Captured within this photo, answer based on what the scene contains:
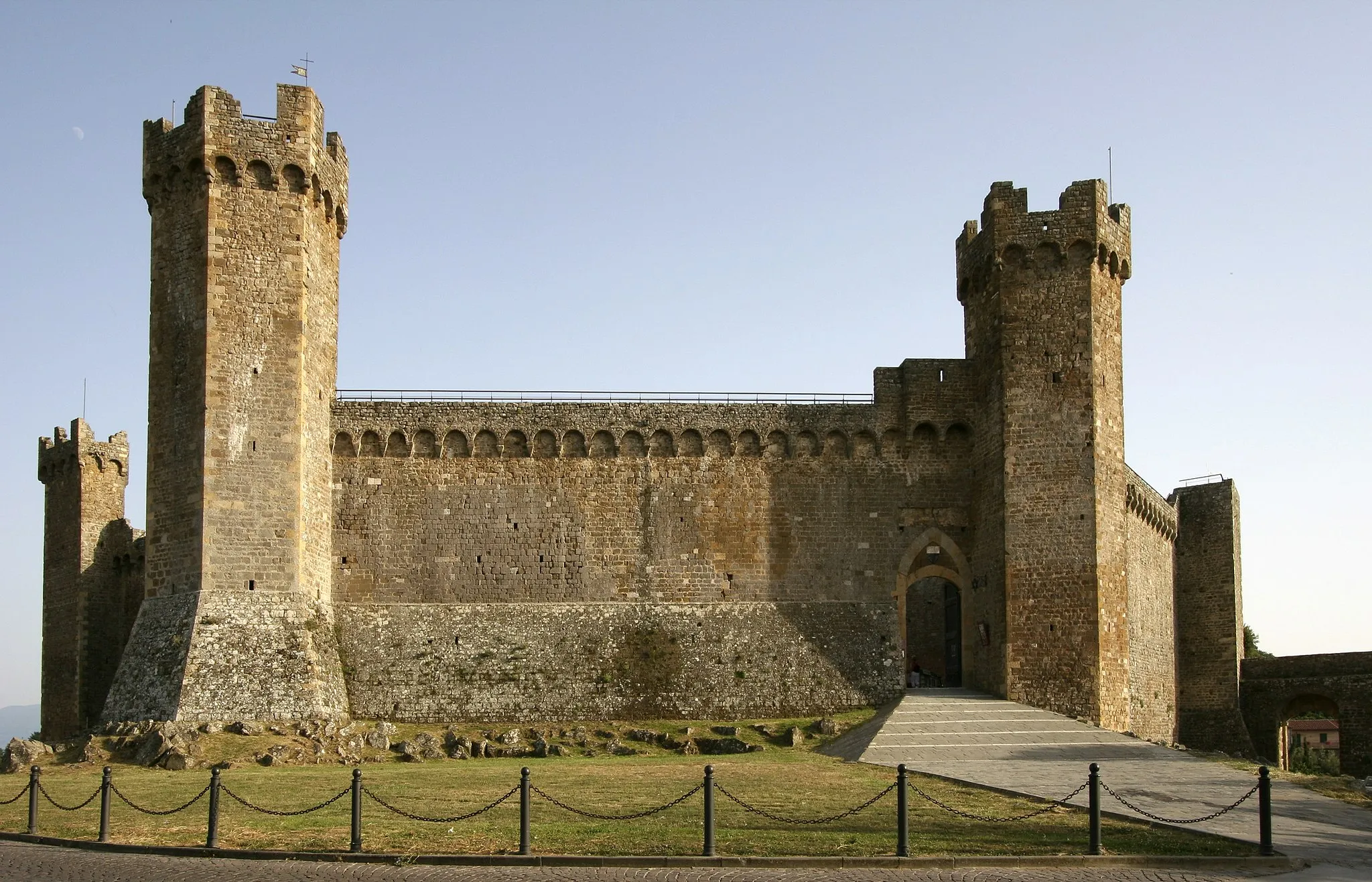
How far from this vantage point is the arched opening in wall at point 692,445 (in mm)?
31047

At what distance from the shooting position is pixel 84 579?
3394 centimetres

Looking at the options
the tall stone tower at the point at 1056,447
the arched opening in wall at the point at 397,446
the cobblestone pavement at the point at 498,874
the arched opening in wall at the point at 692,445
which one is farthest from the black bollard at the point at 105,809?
the tall stone tower at the point at 1056,447

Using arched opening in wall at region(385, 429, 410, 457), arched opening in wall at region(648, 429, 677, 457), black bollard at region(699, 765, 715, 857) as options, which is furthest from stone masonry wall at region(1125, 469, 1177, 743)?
black bollard at region(699, 765, 715, 857)

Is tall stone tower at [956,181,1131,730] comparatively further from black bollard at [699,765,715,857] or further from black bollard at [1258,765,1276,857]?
black bollard at [699,765,715,857]

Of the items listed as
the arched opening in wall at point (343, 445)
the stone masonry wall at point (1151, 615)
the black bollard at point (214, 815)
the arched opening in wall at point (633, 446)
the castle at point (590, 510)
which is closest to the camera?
the black bollard at point (214, 815)

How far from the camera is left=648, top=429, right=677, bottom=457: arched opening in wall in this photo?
31.0 m

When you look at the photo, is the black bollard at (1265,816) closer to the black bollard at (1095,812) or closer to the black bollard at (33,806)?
the black bollard at (1095,812)

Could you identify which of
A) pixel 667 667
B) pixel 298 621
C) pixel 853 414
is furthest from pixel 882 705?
pixel 298 621

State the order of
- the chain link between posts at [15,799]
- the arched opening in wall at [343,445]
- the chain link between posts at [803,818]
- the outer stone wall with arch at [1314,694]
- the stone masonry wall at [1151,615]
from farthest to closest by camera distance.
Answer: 1. the outer stone wall with arch at [1314,694]
2. the stone masonry wall at [1151,615]
3. the arched opening in wall at [343,445]
4. the chain link between posts at [15,799]
5. the chain link between posts at [803,818]

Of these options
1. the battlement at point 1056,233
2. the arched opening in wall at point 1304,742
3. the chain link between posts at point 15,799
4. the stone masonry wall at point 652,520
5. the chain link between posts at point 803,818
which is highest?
the battlement at point 1056,233

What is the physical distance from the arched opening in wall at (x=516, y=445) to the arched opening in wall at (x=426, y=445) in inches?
62.7

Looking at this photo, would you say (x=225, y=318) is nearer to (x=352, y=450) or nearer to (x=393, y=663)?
(x=352, y=450)

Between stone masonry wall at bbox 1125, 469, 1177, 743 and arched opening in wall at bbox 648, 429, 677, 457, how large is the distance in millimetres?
10784

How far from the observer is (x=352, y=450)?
3028 centimetres
